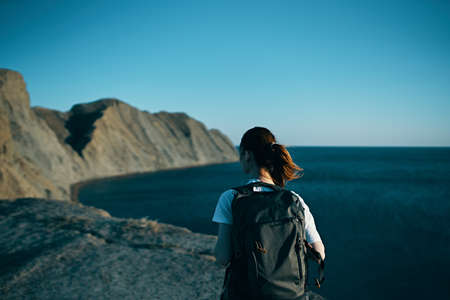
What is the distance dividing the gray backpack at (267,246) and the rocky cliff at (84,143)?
15068 mm

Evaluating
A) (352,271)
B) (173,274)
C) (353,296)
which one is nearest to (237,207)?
(173,274)

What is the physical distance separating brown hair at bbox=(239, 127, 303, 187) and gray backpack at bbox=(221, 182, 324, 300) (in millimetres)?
197

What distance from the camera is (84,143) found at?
43906 mm

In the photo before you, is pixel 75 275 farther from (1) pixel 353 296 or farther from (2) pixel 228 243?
(1) pixel 353 296

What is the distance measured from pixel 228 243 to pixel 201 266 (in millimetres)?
4547

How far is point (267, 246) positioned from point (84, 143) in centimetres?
4760

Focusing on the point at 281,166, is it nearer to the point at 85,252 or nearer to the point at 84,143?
the point at 85,252

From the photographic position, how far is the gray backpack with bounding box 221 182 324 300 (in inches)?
60.4

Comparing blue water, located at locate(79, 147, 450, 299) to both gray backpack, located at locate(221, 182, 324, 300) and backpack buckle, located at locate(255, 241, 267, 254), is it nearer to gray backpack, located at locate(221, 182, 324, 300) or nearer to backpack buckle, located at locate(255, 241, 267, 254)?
gray backpack, located at locate(221, 182, 324, 300)

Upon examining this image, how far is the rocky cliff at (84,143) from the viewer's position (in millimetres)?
17719

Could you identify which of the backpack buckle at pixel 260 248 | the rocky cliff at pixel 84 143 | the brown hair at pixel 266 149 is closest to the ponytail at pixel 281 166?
the brown hair at pixel 266 149

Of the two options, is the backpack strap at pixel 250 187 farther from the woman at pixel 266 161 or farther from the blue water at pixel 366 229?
the blue water at pixel 366 229

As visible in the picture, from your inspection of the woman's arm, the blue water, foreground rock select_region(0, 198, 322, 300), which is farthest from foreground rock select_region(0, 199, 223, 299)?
the blue water

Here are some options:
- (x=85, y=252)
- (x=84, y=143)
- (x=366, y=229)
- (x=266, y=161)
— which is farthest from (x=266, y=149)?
(x=84, y=143)
